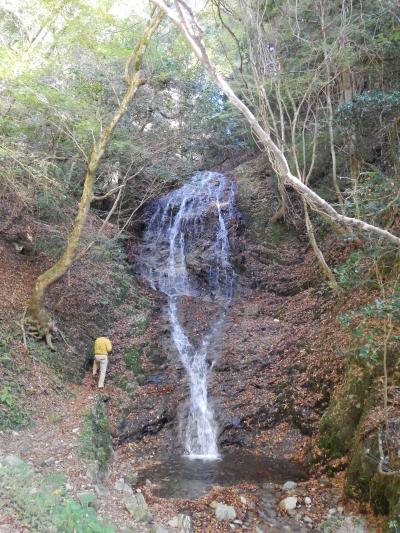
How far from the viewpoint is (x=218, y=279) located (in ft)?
52.5

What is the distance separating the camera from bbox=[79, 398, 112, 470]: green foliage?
6.81 meters

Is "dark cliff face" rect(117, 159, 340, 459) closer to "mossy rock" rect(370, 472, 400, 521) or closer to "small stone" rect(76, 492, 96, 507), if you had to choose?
"mossy rock" rect(370, 472, 400, 521)

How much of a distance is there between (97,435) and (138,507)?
2224 mm

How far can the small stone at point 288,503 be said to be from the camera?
610 centimetres

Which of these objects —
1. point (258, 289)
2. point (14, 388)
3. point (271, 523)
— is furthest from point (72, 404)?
point (258, 289)

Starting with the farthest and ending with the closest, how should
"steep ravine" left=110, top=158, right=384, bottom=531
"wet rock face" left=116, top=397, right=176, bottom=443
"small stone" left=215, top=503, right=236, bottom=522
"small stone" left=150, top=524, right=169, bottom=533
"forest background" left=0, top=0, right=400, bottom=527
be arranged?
"wet rock face" left=116, top=397, right=176, bottom=443 < "steep ravine" left=110, top=158, right=384, bottom=531 < "forest background" left=0, top=0, right=400, bottom=527 < "small stone" left=215, top=503, right=236, bottom=522 < "small stone" left=150, top=524, right=169, bottom=533

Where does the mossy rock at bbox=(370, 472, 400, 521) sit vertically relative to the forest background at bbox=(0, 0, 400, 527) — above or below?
below

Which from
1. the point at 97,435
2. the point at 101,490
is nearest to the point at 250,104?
the point at 97,435

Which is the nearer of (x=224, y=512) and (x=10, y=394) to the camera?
(x=224, y=512)

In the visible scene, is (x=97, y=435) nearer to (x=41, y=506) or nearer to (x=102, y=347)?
(x=102, y=347)

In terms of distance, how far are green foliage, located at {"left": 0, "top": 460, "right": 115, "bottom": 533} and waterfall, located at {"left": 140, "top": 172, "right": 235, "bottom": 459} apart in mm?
4721

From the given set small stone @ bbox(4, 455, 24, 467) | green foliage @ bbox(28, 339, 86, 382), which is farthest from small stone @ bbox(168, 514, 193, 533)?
green foliage @ bbox(28, 339, 86, 382)

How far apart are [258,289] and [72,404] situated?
857cm

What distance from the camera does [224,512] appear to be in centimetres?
601
